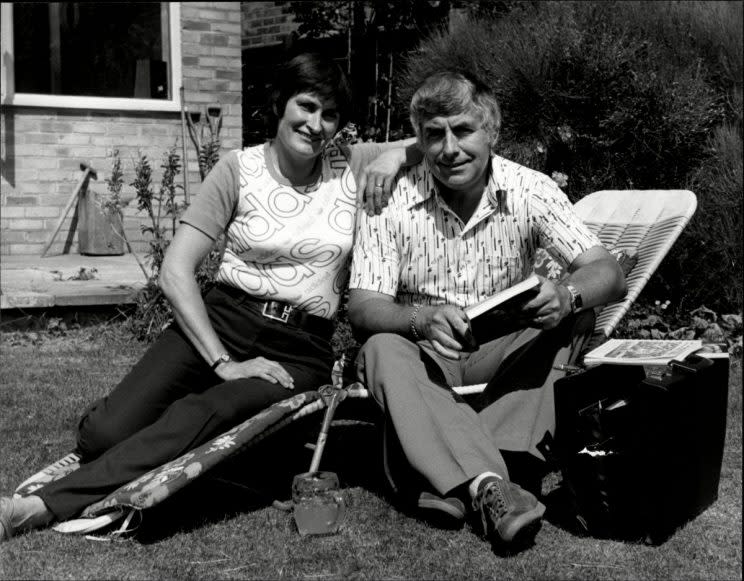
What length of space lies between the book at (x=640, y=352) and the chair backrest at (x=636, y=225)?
19.6 inches

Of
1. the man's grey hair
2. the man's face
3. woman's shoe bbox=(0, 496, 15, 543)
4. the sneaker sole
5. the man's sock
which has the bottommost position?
woman's shoe bbox=(0, 496, 15, 543)

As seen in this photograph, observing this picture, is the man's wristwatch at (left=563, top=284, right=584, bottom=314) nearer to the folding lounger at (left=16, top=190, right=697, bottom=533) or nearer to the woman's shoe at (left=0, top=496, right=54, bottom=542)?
the folding lounger at (left=16, top=190, right=697, bottom=533)

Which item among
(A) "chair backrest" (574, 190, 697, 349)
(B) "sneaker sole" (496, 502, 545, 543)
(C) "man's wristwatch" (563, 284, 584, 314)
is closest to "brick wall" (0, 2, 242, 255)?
(A) "chair backrest" (574, 190, 697, 349)

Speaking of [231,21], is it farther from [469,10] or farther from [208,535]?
[208,535]

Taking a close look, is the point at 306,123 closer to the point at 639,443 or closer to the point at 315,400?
the point at 315,400

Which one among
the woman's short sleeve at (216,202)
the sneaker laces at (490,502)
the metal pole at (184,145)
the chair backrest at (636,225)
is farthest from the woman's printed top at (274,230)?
the metal pole at (184,145)

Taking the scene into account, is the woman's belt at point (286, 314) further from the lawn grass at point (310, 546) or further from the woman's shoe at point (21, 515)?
the woman's shoe at point (21, 515)

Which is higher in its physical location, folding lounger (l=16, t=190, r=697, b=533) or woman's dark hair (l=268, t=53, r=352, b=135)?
woman's dark hair (l=268, t=53, r=352, b=135)

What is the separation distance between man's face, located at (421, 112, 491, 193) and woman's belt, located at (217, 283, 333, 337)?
0.66m

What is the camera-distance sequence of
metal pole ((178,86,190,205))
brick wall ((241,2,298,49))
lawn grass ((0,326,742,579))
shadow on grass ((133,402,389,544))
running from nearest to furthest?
1. lawn grass ((0,326,742,579))
2. shadow on grass ((133,402,389,544))
3. metal pole ((178,86,190,205))
4. brick wall ((241,2,298,49))

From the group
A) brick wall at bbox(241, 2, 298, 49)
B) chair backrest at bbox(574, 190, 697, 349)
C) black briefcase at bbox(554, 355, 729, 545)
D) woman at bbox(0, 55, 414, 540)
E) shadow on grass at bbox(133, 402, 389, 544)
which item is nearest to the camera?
black briefcase at bbox(554, 355, 729, 545)

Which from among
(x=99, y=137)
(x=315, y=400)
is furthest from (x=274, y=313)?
(x=99, y=137)

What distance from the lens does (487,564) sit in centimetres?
287

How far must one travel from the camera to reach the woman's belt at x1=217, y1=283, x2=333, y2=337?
3.45 meters
